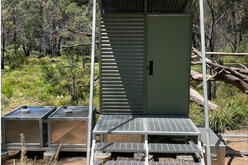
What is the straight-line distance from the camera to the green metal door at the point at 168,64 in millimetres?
4648

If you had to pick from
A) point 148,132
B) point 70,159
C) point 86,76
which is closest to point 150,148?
point 148,132

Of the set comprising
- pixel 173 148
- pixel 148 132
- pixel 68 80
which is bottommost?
pixel 173 148

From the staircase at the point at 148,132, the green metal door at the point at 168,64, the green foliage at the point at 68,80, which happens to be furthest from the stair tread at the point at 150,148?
the green foliage at the point at 68,80

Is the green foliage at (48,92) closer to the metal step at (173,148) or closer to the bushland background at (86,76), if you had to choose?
the bushland background at (86,76)

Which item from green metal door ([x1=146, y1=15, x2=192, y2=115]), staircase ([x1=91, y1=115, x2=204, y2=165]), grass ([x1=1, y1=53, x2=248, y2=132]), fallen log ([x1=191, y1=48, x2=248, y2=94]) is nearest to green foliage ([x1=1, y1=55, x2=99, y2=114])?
grass ([x1=1, y1=53, x2=248, y2=132])

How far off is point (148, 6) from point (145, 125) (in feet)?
7.85

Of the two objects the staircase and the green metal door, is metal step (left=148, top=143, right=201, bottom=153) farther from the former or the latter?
the green metal door

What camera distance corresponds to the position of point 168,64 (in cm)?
474

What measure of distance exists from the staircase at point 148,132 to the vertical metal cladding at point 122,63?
0.98 feet

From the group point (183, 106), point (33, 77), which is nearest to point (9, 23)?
point (33, 77)

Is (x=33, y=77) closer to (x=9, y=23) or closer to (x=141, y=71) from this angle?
(x=9, y=23)

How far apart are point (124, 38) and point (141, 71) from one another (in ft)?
2.47

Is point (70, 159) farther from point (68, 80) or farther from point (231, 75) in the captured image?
point (68, 80)

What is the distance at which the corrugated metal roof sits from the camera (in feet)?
14.5
